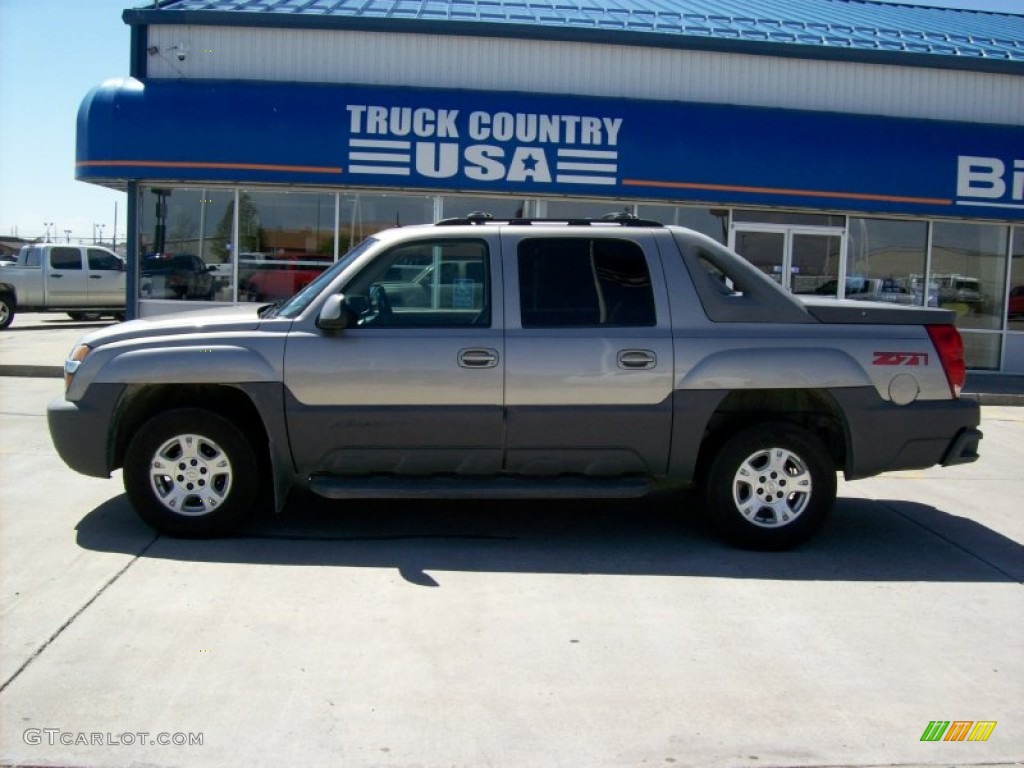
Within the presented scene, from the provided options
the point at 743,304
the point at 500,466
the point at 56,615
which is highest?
the point at 743,304

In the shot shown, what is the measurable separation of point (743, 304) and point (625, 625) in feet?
7.48

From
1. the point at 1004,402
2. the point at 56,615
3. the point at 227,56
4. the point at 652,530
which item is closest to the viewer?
the point at 56,615

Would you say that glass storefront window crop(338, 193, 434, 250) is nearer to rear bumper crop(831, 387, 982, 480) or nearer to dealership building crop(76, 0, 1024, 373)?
dealership building crop(76, 0, 1024, 373)

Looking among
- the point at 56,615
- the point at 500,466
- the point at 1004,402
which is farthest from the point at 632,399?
the point at 1004,402

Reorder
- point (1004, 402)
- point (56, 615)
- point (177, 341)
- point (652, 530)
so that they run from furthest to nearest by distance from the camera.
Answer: point (1004, 402) → point (652, 530) → point (177, 341) → point (56, 615)

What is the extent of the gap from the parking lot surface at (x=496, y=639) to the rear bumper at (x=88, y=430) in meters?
0.48

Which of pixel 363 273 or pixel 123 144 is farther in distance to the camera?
pixel 123 144

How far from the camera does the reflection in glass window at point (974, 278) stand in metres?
16.3

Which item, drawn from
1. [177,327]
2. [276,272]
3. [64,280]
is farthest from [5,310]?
[177,327]

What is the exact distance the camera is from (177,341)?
600 cm

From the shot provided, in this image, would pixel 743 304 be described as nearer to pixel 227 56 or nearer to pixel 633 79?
pixel 633 79

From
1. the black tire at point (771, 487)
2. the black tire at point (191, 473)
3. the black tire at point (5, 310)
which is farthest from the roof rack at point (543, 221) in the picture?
the black tire at point (5, 310)

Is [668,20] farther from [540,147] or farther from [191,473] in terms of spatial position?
[191,473]

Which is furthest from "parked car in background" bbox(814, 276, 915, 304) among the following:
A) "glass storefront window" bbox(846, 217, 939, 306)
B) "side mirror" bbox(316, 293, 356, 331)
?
"side mirror" bbox(316, 293, 356, 331)
